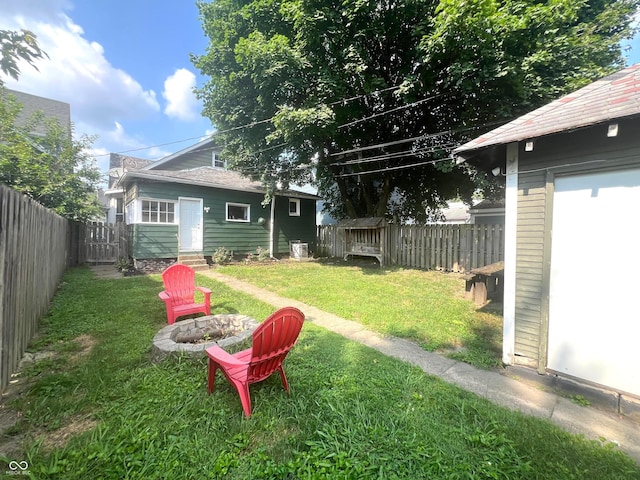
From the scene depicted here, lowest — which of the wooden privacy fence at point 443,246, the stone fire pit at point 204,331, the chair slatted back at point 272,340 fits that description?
the stone fire pit at point 204,331

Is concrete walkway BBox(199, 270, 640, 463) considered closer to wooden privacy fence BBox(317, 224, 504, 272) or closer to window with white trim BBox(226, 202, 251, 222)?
wooden privacy fence BBox(317, 224, 504, 272)

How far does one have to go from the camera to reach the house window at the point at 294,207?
13.9 m

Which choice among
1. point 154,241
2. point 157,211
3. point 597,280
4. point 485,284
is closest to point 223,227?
point 157,211

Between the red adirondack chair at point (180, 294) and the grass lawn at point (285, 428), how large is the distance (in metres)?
1.01

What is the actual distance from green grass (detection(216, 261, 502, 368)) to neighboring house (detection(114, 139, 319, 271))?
7.00 ft

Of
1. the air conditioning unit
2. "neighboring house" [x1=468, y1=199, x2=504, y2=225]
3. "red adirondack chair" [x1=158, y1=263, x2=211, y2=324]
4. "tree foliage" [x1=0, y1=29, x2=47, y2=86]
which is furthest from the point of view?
"neighboring house" [x1=468, y1=199, x2=504, y2=225]

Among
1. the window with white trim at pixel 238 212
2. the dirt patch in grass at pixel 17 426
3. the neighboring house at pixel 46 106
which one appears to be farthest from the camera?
the neighboring house at pixel 46 106

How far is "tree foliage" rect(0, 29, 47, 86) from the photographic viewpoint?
167 centimetres

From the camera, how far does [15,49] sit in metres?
1.70

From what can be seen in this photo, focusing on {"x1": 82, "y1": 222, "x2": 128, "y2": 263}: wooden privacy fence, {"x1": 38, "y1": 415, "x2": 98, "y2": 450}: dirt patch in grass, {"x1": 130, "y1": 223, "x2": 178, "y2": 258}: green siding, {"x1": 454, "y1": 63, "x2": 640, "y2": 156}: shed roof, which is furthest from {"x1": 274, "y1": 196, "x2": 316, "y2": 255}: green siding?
{"x1": 38, "y1": 415, "x2": 98, "y2": 450}: dirt patch in grass

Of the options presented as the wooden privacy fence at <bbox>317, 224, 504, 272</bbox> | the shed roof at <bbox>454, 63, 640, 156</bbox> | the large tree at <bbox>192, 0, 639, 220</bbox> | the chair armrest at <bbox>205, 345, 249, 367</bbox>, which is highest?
the large tree at <bbox>192, 0, 639, 220</bbox>

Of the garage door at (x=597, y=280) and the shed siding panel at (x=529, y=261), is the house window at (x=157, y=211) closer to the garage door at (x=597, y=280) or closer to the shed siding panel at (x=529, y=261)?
the shed siding panel at (x=529, y=261)

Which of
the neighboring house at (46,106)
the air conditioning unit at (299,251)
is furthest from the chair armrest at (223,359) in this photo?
the neighboring house at (46,106)

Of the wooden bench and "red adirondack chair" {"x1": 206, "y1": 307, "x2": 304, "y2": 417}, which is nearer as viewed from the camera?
"red adirondack chair" {"x1": 206, "y1": 307, "x2": 304, "y2": 417}
